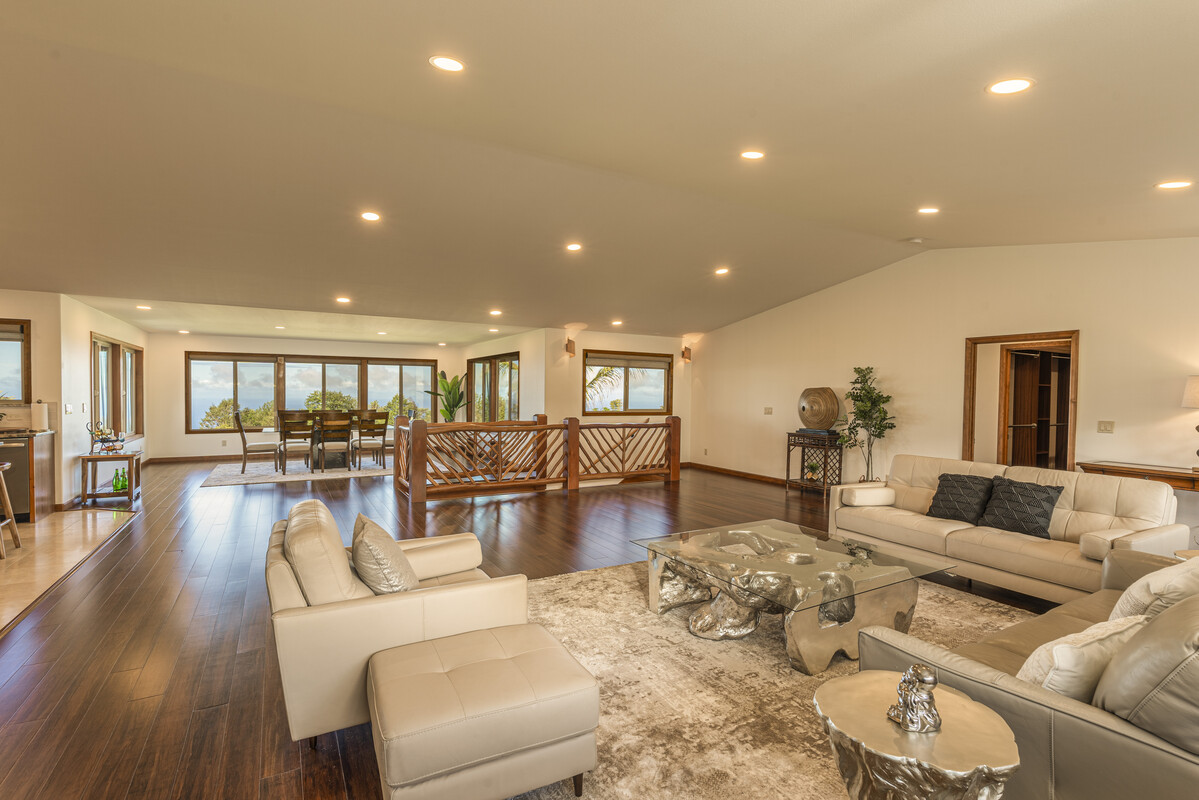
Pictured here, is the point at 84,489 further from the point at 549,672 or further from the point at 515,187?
the point at 549,672

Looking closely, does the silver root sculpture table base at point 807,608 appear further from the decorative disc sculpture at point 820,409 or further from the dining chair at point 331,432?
the dining chair at point 331,432

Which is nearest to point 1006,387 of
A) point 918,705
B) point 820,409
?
point 820,409

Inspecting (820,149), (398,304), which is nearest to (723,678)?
(820,149)

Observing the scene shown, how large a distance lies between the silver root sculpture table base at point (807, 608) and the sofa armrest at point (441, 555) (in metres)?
1.13

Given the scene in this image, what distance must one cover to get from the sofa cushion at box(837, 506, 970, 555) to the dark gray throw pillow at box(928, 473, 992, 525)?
0.23 feet

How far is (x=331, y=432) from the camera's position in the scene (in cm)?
887

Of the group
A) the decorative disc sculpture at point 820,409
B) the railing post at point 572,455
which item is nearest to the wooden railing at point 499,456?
the railing post at point 572,455

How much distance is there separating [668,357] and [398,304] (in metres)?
4.73

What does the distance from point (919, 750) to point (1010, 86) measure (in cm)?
266

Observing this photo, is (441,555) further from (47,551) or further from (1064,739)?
(47,551)

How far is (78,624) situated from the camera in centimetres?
318

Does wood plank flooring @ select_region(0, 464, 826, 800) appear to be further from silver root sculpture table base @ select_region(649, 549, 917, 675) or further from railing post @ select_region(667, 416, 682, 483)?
railing post @ select_region(667, 416, 682, 483)

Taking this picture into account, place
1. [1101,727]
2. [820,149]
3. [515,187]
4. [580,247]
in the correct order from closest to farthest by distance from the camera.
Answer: [1101,727]
[820,149]
[515,187]
[580,247]

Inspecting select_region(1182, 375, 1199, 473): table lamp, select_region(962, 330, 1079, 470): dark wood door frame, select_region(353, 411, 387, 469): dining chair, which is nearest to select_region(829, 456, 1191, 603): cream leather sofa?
select_region(1182, 375, 1199, 473): table lamp
